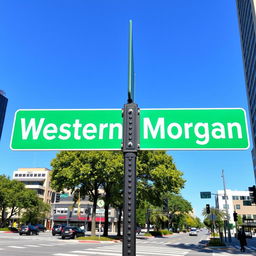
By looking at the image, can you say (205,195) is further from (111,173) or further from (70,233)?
(70,233)

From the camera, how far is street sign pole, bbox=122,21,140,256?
219 cm

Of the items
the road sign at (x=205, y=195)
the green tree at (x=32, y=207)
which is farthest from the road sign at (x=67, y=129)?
the green tree at (x=32, y=207)

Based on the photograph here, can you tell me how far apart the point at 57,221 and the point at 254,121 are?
205 feet

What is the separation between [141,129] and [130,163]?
42 centimetres

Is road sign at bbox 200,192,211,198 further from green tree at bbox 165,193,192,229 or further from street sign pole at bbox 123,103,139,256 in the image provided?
green tree at bbox 165,193,192,229

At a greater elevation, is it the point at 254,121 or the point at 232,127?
the point at 254,121

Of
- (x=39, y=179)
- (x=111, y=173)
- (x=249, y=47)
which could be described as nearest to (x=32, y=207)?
(x=111, y=173)

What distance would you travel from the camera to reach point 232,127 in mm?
2725

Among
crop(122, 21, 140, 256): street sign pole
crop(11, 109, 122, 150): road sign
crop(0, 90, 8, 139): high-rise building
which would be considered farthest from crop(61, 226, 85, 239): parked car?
crop(0, 90, 8, 139): high-rise building

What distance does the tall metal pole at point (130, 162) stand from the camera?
2.19 m

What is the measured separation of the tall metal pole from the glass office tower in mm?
70940

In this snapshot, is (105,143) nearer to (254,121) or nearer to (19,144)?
(19,144)

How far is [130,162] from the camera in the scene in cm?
248

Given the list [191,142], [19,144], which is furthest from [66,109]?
[191,142]
